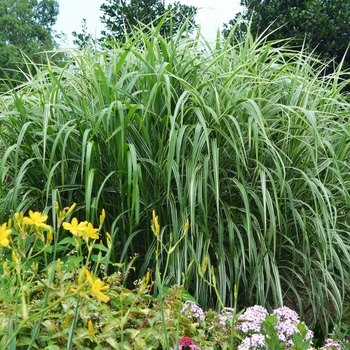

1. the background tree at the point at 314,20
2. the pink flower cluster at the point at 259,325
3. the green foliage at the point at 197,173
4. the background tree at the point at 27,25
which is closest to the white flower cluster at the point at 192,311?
the pink flower cluster at the point at 259,325

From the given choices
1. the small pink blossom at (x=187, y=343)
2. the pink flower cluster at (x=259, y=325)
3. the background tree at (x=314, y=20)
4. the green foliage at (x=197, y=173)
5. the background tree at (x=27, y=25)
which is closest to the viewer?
the small pink blossom at (x=187, y=343)

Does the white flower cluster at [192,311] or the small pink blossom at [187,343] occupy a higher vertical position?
the small pink blossom at [187,343]

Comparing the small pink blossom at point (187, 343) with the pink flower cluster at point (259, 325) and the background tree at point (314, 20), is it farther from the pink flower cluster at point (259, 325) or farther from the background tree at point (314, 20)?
the background tree at point (314, 20)

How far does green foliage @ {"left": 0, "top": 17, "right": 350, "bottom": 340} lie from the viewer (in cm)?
204

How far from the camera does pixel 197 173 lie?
6.89ft

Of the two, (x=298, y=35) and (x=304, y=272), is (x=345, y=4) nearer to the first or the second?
(x=298, y=35)

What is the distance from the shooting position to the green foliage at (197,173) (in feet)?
6.71

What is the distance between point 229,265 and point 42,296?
873 mm

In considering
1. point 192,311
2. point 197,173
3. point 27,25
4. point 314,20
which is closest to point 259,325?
point 192,311

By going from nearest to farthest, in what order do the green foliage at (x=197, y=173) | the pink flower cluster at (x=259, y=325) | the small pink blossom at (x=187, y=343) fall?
the small pink blossom at (x=187, y=343), the pink flower cluster at (x=259, y=325), the green foliage at (x=197, y=173)

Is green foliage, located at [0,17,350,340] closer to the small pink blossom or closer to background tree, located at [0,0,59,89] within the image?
the small pink blossom

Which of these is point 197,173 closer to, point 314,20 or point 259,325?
point 259,325

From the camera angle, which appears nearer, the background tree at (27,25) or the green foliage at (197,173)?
the green foliage at (197,173)

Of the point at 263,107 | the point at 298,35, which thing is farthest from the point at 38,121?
the point at 298,35
